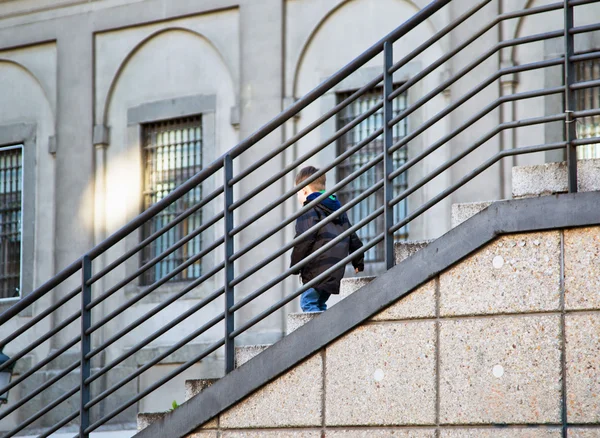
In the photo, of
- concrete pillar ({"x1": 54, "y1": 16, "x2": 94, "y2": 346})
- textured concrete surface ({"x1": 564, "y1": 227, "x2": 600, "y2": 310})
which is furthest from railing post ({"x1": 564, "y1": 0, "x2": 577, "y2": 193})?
concrete pillar ({"x1": 54, "y1": 16, "x2": 94, "y2": 346})

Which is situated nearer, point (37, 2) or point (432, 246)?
point (432, 246)

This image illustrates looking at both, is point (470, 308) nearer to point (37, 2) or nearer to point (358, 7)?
point (358, 7)

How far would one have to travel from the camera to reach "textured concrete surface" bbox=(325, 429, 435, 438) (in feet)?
21.7

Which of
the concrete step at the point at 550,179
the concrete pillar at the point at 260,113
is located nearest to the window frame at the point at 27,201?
the concrete pillar at the point at 260,113

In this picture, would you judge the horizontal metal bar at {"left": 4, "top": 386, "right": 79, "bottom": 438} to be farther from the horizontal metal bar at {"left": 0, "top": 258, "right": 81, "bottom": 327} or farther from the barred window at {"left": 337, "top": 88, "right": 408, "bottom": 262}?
the barred window at {"left": 337, "top": 88, "right": 408, "bottom": 262}

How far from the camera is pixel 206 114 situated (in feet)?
50.9

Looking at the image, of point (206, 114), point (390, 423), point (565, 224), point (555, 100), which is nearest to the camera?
point (565, 224)

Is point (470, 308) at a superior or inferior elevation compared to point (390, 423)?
superior

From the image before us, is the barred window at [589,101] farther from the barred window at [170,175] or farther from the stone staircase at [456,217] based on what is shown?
the stone staircase at [456,217]

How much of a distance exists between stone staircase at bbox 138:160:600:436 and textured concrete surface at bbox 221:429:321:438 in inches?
6.2

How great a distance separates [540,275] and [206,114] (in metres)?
9.61

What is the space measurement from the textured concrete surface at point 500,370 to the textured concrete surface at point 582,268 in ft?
0.55

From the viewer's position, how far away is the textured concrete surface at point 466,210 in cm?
664

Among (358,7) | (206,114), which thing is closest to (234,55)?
(206,114)
